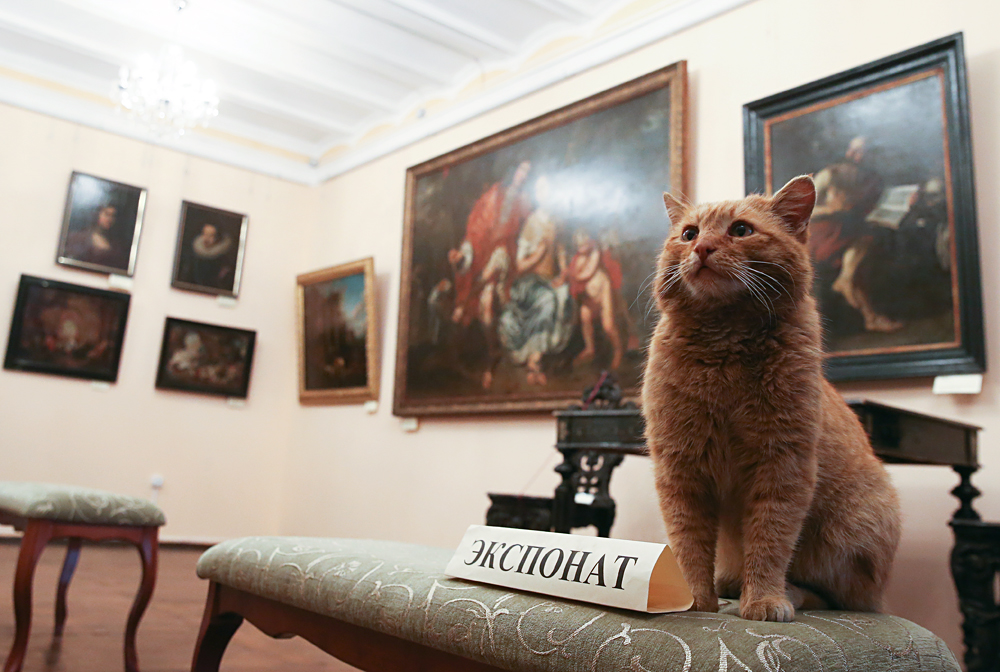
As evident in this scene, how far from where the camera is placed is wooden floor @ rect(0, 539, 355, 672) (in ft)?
11.8

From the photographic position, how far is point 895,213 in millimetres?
4164

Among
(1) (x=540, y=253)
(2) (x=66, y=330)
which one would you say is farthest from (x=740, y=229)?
(2) (x=66, y=330)

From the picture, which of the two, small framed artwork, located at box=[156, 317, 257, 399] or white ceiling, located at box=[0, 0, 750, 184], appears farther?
small framed artwork, located at box=[156, 317, 257, 399]

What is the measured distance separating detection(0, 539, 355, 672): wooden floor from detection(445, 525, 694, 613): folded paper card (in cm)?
A: 278

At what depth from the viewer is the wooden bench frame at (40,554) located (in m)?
3.20

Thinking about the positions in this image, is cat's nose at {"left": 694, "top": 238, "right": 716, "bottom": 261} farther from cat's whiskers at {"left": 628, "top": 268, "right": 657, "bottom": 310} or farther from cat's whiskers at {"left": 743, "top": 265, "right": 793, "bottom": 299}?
cat's whiskers at {"left": 628, "top": 268, "right": 657, "bottom": 310}

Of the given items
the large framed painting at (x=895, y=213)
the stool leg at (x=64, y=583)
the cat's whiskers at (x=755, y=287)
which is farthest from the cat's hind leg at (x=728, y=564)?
the stool leg at (x=64, y=583)

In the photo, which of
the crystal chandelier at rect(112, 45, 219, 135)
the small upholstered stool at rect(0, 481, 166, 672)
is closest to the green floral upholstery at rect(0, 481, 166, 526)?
the small upholstered stool at rect(0, 481, 166, 672)

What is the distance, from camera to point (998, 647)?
3199 mm

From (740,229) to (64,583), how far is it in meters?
4.36

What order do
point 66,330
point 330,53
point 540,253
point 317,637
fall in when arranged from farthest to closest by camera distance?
point 66,330, point 330,53, point 540,253, point 317,637

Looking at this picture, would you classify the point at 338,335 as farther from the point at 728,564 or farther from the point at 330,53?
the point at 728,564

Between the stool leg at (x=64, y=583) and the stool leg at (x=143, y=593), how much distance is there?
2.05ft

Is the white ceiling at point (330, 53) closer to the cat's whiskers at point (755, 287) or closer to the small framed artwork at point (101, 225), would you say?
the small framed artwork at point (101, 225)
